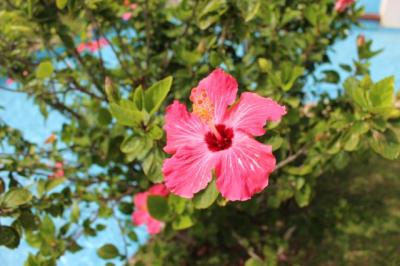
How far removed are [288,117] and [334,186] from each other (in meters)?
1.47

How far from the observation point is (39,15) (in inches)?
56.5

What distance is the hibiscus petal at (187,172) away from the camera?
84cm

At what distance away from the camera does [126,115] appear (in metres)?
0.96

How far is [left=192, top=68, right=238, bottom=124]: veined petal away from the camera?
3.00 ft

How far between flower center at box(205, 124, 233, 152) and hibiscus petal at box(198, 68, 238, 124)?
3 cm

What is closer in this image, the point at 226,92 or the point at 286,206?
the point at 226,92

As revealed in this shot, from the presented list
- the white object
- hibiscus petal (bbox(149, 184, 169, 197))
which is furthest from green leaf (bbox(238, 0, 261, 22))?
the white object

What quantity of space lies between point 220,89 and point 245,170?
0.67ft

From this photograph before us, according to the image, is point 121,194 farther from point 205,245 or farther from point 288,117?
point 288,117

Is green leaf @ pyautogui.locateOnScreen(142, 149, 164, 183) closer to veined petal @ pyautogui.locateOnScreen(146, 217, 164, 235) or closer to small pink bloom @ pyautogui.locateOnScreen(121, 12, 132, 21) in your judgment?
veined petal @ pyautogui.locateOnScreen(146, 217, 164, 235)

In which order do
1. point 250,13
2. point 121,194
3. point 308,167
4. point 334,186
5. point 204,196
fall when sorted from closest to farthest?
point 204,196 → point 250,13 → point 308,167 → point 121,194 → point 334,186

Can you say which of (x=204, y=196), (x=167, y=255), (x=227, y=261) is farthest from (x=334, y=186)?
(x=204, y=196)

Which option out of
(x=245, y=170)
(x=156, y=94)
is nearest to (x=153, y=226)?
(x=156, y=94)

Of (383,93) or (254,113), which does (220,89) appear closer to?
(254,113)
